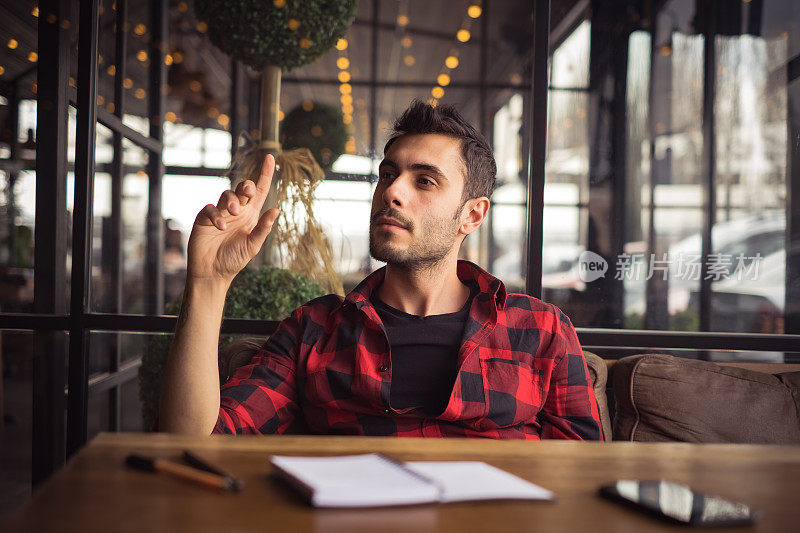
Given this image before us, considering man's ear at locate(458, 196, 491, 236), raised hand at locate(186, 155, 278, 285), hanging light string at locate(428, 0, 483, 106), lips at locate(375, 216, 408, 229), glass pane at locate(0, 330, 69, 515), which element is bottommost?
glass pane at locate(0, 330, 69, 515)

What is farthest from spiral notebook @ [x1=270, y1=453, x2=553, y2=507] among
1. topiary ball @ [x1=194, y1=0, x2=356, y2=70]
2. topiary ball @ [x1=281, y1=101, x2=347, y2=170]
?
topiary ball @ [x1=194, y1=0, x2=356, y2=70]

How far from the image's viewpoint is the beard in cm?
170

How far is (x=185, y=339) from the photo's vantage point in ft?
4.41

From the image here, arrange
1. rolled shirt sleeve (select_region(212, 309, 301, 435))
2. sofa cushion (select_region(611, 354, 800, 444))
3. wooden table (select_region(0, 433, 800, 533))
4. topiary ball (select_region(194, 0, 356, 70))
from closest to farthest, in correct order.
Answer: wooden table (select_region(0, 433, 800, 533)), rolled shirt sleeve (select_region(212, 309, 301, 435)), sofa cushion (select_region(611, 354, 800, 444)), topiary ball (select_region(194, 0, 356, 70))

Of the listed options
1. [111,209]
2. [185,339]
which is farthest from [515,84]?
[185,339]

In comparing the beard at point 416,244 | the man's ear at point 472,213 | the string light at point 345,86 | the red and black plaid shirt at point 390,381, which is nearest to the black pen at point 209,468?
the red and black plaid shirt at point 390,381

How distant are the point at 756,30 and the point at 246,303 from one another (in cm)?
237

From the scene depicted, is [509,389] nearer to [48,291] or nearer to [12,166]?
[48,291]

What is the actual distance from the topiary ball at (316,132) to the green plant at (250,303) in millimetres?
502

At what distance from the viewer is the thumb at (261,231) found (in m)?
1.39

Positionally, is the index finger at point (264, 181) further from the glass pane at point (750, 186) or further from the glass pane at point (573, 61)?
the glass pane at point (750, 186)

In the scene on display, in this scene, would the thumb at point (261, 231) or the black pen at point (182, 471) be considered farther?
the thumb at point (261, 231)

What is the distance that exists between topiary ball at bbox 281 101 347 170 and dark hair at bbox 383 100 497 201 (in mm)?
848

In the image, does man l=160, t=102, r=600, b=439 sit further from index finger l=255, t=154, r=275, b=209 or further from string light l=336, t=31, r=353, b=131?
string light l=336, t=31, r=353, b=131
